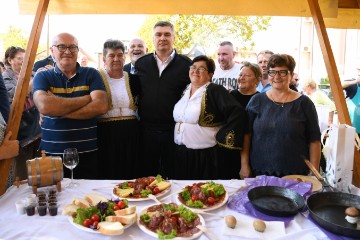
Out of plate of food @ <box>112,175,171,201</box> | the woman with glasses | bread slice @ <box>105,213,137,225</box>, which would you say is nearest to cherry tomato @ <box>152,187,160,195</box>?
plate of food @ <box>112,175,171,201</box>

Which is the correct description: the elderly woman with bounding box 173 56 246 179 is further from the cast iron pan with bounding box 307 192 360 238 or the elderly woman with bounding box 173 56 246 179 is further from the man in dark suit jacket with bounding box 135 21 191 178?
the cast iron pan with bounding box 307 192 360 238

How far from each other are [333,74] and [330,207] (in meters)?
1.19

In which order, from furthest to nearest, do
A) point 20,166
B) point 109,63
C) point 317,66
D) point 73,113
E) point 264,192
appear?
point 317,66 < point 20,166 < point 109,63 < point 73,113 < point 264,192

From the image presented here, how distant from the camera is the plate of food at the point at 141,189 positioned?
198 cm

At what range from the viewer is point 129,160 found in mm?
3295


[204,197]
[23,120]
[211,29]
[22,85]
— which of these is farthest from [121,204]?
[211,29]

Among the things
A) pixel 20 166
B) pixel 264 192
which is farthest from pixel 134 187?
pixel 20 166

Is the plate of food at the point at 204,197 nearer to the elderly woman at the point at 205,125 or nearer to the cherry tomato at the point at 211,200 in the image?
the cherry tomato at the point at 211,200

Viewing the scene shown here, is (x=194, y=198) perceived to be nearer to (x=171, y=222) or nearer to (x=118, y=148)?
(x=171, y=222)

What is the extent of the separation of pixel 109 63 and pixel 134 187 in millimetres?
1510

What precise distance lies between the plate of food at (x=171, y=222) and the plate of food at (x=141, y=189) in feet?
0.77

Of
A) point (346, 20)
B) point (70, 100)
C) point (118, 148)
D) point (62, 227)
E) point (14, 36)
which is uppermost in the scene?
point (14, 36)

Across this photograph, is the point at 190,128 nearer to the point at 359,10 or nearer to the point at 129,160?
the point at 129,160

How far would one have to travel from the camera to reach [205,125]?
9.48 feet
